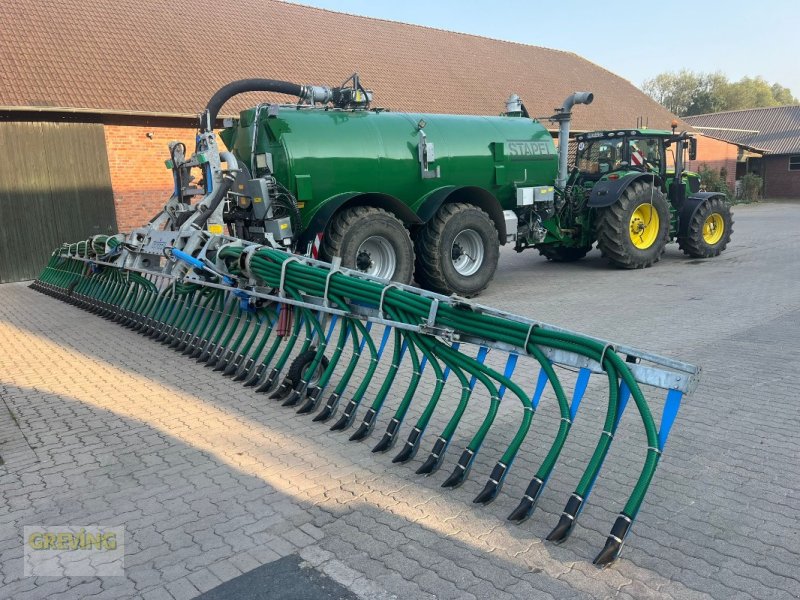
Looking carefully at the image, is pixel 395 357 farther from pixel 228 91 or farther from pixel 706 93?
pixel 706 93

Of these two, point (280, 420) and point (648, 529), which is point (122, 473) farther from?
point (648, 529)

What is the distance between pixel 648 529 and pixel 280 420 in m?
2.44

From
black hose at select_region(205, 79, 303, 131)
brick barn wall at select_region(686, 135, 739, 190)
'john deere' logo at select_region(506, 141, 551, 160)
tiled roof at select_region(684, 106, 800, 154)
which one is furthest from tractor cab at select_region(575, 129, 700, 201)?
tiled roof at select_region(684, 106, 800, 154)

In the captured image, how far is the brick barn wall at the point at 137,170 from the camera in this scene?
41.3 ft

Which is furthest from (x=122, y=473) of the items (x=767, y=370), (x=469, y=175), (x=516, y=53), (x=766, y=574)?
(x=516, y=53)

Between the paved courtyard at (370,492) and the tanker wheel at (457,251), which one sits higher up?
the tanker wheel at (457,251)

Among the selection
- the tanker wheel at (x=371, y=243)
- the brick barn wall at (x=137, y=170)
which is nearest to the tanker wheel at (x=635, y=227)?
the tanker wheel at (x=371, y=243)

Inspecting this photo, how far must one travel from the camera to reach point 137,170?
1289 cm

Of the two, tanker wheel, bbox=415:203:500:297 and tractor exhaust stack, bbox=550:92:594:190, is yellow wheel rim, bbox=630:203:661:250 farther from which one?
tanker wheel, bbox=415:203:500:297

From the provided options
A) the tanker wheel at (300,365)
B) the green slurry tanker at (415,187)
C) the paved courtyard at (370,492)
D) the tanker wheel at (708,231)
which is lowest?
the paved courtyard at (370,492)

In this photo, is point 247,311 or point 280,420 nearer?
point 280,420

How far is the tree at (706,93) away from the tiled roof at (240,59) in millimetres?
39202

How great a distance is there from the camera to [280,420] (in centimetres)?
430

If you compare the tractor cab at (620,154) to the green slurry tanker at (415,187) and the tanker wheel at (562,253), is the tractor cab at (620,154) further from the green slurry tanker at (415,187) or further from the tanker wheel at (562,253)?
the tanker wheel at (562,253)
